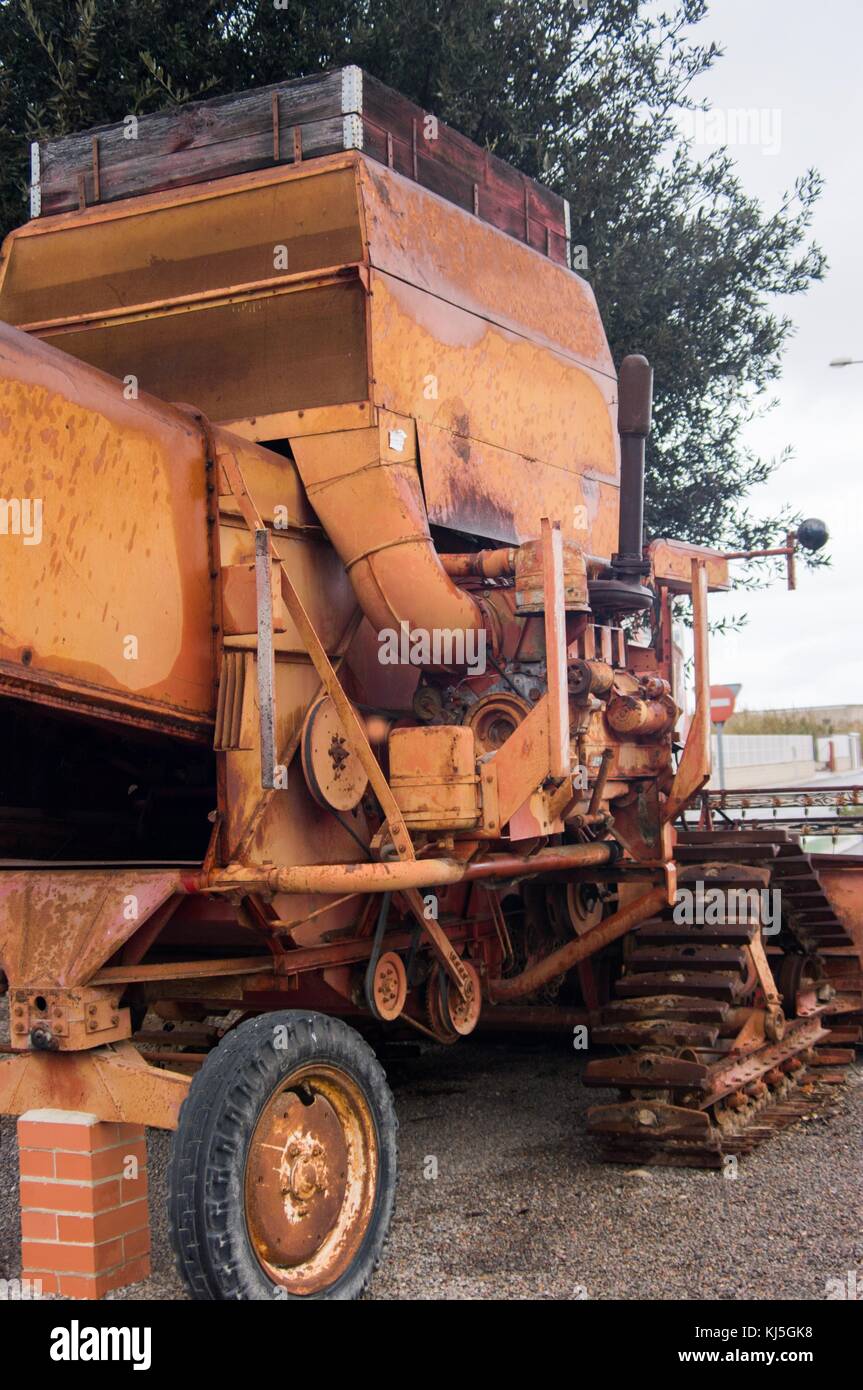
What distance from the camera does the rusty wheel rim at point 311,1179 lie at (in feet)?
15.4

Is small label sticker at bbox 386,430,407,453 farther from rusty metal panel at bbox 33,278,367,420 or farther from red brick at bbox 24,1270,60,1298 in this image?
red brick at bbox 24,1270,60,1298

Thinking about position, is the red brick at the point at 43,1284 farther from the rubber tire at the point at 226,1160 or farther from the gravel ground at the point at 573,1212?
the rubber tire at the point at 226,1160

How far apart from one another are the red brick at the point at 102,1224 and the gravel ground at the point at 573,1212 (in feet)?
1.15

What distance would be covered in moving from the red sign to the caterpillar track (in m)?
6.91

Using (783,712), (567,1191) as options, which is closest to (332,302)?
(567,1191)

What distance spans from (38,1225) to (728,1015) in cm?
365

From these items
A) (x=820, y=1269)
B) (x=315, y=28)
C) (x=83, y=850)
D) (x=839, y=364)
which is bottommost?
(x=820, y=1269)

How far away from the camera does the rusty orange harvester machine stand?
4762mm

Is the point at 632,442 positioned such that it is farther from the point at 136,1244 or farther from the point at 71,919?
the point at 136,1244

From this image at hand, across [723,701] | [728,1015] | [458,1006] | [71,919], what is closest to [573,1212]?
[458,1006]

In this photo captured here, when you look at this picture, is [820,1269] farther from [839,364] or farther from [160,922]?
[839,364]

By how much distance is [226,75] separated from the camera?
11359mm

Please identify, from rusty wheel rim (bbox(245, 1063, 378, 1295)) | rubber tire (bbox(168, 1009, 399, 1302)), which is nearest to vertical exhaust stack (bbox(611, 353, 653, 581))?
rusty wheel rim (bbox(245, 1063, 378, 1295))

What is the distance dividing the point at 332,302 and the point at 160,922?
8.05 feet
